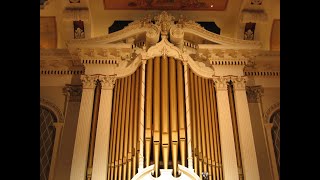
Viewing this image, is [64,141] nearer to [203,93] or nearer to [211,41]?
[203,93]

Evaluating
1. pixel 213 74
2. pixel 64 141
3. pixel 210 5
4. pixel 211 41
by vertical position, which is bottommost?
pixel 64 141

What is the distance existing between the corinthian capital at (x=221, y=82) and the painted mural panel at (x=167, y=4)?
2.03 m

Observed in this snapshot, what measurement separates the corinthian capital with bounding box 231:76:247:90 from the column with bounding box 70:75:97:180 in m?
2.64

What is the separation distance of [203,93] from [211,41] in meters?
1.28

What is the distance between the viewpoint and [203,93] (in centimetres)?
812

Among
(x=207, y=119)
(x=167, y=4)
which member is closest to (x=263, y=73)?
(x=207, y=119)

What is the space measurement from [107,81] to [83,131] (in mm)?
1157

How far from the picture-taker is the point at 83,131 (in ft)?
24.7

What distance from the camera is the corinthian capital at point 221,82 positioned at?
8242mm

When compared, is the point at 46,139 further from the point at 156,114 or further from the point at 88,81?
the point at 156,114

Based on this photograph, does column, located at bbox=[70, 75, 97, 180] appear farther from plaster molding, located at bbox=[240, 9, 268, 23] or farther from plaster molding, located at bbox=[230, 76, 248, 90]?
plaster molding, located at bbox=[240, 9, 268, 23]

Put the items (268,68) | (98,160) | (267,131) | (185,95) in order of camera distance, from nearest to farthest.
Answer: (98,160)
(185,95)
(267,131)
(268,68)
